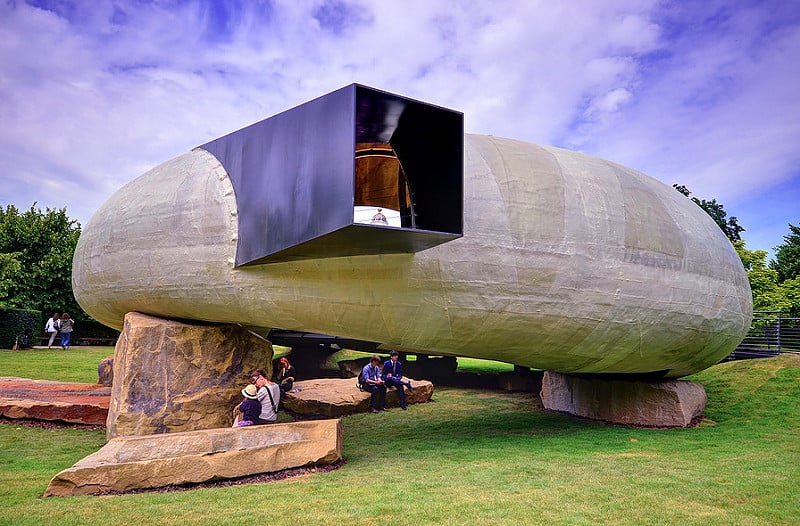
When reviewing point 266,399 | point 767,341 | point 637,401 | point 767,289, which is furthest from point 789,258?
point 266,399

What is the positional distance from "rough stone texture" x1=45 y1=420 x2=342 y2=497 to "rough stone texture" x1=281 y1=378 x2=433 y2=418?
4.91 meters

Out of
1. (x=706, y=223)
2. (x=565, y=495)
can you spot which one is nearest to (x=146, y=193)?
(x=565, y=495)

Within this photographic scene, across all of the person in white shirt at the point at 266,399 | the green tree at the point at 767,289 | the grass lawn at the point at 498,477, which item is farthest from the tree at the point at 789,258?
the person in white shirt at the point at 266,399

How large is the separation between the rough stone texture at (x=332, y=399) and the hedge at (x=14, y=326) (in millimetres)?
15278

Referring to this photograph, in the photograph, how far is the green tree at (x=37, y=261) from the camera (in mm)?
26078

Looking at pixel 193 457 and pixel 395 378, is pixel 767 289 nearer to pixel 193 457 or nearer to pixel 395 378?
pixel 395 378

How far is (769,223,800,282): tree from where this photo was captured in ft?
111

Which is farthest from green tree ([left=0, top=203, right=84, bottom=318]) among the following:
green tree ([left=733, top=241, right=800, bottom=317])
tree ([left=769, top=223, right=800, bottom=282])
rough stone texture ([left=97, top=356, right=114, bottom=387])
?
tree ([left=769, top=223, right=800, bottom=282])

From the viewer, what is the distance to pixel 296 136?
7.19 meters

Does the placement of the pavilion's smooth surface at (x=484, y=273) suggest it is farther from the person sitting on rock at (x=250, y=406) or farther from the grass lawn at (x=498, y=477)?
the grass lawn at (x=498, y=477)

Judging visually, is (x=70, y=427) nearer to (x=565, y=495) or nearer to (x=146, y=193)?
(x=146, y=193)

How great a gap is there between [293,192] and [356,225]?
4.88ft

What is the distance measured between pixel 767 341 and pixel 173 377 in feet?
76.1

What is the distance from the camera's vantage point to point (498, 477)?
675cm
